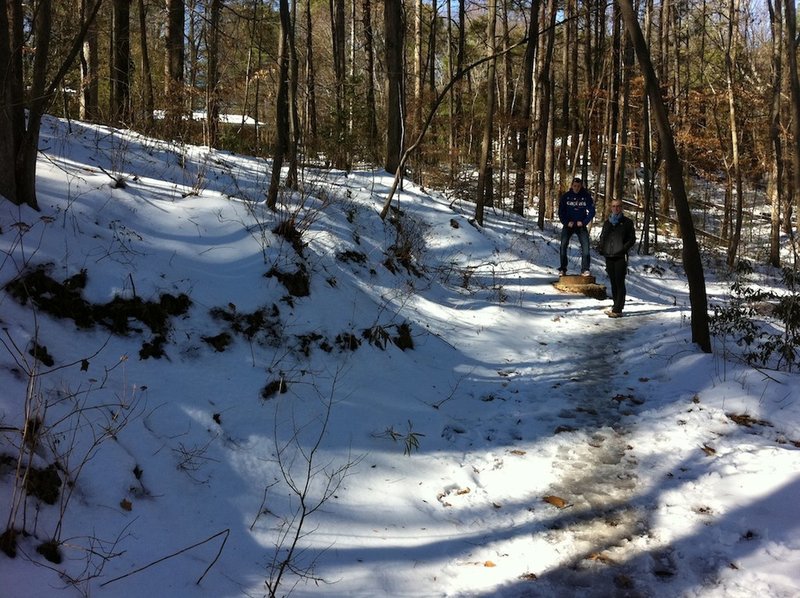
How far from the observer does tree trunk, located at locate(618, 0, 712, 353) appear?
6094mm

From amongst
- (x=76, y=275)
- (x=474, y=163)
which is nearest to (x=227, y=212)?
(x=76, y=275)

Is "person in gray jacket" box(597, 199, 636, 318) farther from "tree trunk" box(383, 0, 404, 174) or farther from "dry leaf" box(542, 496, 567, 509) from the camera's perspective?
"dry leaf" box(542, 496, 567, 509)

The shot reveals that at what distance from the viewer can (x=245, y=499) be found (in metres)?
3.27

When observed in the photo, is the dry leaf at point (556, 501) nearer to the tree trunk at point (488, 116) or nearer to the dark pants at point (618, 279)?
the dark pants at point (618, 279)

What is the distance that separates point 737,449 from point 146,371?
174 inches

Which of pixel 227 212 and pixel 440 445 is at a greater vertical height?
pixel 227 212

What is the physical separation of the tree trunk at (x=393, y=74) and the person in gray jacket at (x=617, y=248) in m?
5.46

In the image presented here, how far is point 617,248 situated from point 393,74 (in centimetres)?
707

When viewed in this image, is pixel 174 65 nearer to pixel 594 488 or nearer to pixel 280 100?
pixel 280 100

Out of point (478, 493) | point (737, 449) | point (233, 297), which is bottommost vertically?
point (478, 493)

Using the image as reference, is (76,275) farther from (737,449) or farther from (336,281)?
(737,449)

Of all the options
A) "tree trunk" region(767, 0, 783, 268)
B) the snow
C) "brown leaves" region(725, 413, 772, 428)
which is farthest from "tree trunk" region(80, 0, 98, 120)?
"tree trunk" region(767, 0, 783, 268)

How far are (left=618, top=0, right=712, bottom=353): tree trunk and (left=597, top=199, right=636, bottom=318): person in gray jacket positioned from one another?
2157mm

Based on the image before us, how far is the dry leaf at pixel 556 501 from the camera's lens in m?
3.61
